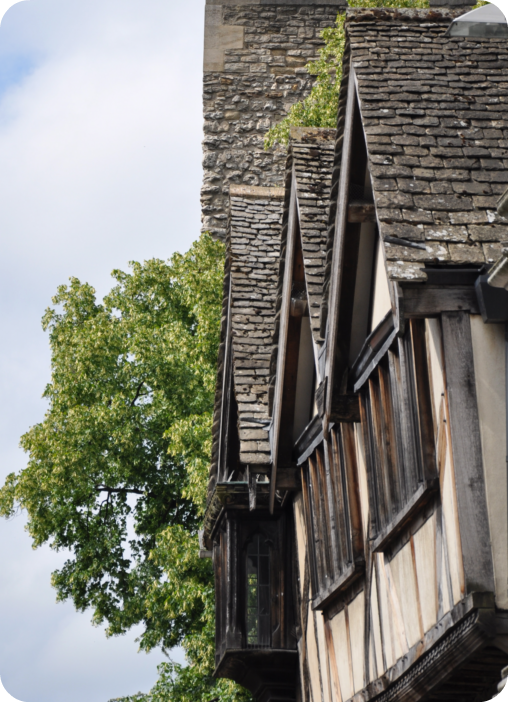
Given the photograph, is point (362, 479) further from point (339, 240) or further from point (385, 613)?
point (339, 240)

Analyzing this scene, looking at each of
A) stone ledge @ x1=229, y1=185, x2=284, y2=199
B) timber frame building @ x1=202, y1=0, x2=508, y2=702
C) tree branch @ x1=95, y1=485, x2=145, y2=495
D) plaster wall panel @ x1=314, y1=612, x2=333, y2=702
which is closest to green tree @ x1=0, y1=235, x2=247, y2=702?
Answer: tree branch @ x1=95, y1=485, x2=145, y2=495

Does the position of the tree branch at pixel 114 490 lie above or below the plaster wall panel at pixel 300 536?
above

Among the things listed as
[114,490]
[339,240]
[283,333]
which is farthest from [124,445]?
[339,240]

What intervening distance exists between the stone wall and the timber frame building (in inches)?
324

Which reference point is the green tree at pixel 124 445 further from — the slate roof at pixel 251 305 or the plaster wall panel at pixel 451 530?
the plaster wall panel at pixel 451 530

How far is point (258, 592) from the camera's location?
919 centimetres

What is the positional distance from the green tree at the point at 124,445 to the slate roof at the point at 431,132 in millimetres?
7014

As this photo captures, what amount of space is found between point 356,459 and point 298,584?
2.34m

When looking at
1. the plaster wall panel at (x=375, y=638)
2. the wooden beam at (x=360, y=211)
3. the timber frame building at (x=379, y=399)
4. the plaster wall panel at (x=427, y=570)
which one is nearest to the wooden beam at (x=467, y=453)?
the timber frame building at (x=379, y=399)

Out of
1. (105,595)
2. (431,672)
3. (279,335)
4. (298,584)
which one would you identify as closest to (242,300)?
(279,335)

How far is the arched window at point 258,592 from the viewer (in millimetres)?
9031

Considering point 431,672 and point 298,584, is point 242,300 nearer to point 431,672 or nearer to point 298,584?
point 298,584

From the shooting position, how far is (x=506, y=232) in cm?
526

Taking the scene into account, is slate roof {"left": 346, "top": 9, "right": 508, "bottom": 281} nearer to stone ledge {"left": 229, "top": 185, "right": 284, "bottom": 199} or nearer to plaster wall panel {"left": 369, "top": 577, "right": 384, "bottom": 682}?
plaster wall panel {"left": 369, "top": 577, "right": 384, "bottom": 682}
